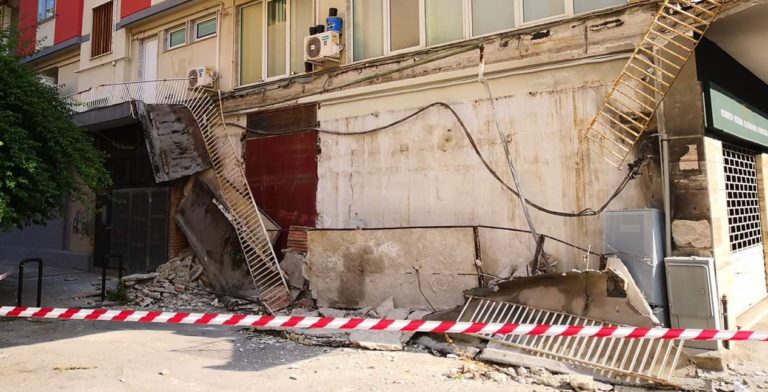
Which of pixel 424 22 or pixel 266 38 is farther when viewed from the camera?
pixel 266 38

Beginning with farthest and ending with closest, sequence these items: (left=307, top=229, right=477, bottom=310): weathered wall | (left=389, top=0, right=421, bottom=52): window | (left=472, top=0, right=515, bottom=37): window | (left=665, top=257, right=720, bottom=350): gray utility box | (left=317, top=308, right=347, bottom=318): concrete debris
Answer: (left=389, top=0, right=421, bottom=52): window → (left=317, top=308, right=347, bottom=318): concrete debris → (left=472, top=0, right=515, bottom=37): window → (left=307, top=229, right=477, bottom=310): weathered wall → (left=665, top=257, right=720, bottom=350): gray utility box

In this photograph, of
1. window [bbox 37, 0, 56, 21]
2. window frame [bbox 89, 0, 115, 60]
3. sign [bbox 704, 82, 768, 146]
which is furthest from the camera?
window [bbox 37, 0, 56, 21]

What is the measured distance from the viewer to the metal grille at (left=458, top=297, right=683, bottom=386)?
5079 millimetres

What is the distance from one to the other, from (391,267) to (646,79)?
4.54 m

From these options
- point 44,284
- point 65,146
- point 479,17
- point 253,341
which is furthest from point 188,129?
point 479,17

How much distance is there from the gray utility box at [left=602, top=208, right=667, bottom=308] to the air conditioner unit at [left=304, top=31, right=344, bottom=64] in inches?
223

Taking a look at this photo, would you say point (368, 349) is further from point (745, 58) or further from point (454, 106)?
point (745, 58)

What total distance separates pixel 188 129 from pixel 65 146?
2711 millimetres

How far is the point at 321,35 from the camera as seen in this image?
9.27 m

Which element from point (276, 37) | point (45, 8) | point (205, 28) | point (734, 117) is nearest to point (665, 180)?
point (734, 117)

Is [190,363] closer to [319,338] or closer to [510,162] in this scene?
[319,338]

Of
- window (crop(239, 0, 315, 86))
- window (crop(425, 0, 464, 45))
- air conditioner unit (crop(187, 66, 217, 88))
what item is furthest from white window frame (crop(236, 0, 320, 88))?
window (crop(425, 0, 464, 45))

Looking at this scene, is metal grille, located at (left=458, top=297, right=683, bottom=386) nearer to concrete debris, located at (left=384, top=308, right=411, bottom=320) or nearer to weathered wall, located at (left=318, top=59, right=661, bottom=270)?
weathered wall, located at (left=318, top=59, right=661, bottom=270)

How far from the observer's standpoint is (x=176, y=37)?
12734 millimetres
